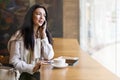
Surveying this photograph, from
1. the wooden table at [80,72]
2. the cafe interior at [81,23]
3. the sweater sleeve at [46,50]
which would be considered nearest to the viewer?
the wooden table at [80,72]

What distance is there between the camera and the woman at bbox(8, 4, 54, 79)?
2488 mm

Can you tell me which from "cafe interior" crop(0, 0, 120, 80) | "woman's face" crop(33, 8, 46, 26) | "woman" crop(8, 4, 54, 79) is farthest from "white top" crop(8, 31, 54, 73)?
"cafe interior" crop(0, 0, 120, 80)

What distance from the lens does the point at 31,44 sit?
2.56m

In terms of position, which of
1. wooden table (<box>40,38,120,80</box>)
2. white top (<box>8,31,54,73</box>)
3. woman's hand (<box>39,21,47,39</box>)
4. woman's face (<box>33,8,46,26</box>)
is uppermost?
woman's face (<box>33,8,46,26</box>)

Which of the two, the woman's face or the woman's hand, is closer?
the woman's face

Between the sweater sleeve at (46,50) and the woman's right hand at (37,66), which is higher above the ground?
the sweater sleeve at (46,50)

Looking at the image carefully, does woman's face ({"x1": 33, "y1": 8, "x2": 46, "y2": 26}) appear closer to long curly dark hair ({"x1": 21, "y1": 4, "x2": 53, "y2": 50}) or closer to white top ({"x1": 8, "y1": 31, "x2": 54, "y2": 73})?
long curly dark hair ({"x1": 21, "y1": 4, "x2": 53, "y2": 50})

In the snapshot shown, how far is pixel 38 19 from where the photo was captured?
2.63 meters

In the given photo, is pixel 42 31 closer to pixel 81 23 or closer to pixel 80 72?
pixel 80 72

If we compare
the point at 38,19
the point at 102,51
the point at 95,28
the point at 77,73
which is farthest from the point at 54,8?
the point at 77,73

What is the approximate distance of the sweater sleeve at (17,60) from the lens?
2.45m

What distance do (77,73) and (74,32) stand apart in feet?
10.3

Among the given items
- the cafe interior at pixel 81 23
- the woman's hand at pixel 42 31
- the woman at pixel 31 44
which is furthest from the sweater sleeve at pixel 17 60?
the cafe interior at pixel 81 23

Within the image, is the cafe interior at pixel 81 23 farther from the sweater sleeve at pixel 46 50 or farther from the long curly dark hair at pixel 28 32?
the long curly dark hair at pixel 28 32
